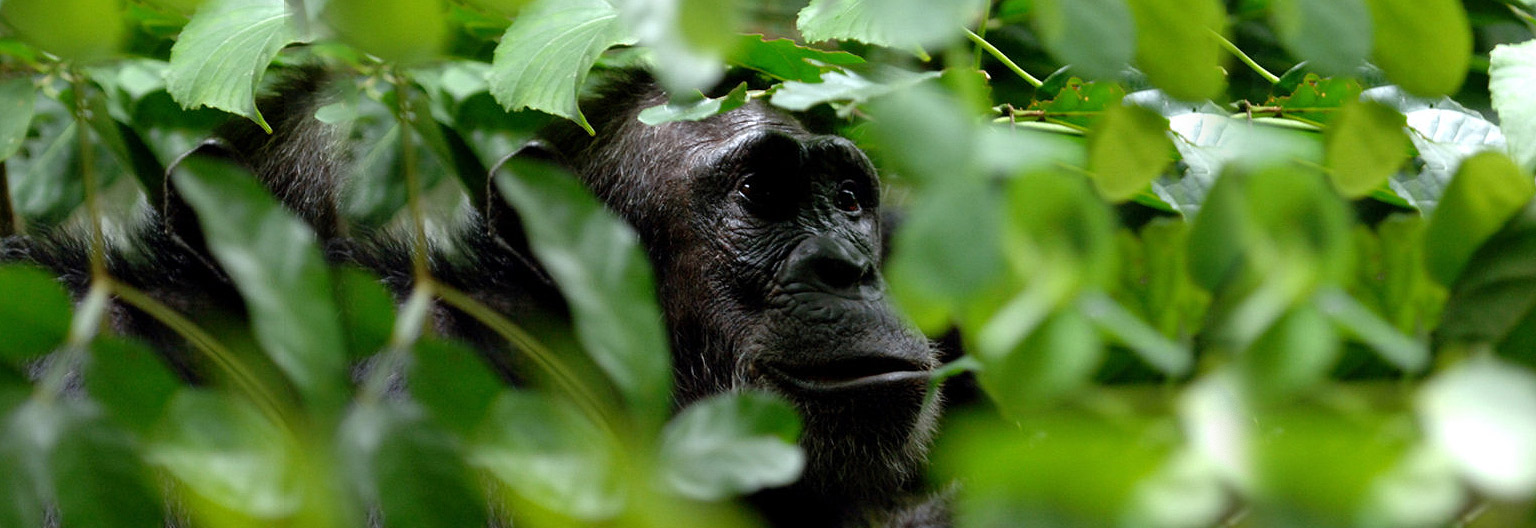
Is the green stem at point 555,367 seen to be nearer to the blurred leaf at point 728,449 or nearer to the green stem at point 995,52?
the blurred leaf at point 728,449

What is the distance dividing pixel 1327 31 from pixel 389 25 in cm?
67

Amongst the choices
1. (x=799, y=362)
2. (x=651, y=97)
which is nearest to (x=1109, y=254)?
(x=799, y=362)

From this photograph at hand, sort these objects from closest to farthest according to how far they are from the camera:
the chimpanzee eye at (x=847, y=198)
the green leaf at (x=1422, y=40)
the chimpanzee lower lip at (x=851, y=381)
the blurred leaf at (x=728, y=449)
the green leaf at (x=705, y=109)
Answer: the green leaf at (x=1422, y=40), the blurred leaf at (x=728, y=449), the green leaf at (x=705, y=109), the chimpanzee lower lip at (x=851, y=381), the chimpanzee eye at (x=847, y=198)

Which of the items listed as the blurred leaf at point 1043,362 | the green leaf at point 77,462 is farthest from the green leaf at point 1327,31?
the green leaf at point 77,462

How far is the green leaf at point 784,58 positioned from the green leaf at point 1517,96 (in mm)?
896

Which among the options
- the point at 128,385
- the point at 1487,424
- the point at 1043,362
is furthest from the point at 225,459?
the point at 1487,424

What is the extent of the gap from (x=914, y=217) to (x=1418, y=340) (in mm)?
467

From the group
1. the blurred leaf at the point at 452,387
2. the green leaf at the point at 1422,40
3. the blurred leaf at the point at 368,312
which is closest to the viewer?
the green leaf at the point at 1422,40

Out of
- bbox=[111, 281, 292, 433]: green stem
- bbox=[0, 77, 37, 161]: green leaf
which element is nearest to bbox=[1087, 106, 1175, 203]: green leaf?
bbox=[111, 281, 292, 433]: green stem

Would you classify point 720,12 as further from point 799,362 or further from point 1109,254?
point 799,362

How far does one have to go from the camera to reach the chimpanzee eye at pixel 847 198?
9.14 feet

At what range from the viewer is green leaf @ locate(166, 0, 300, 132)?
48.3 inches

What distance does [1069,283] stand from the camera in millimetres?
709

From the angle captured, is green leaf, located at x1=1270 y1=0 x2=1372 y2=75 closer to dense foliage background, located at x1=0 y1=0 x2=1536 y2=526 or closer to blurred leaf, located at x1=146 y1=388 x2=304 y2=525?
dense foliage background, located at x1=0 y1=0 x2=1536 y2=526
